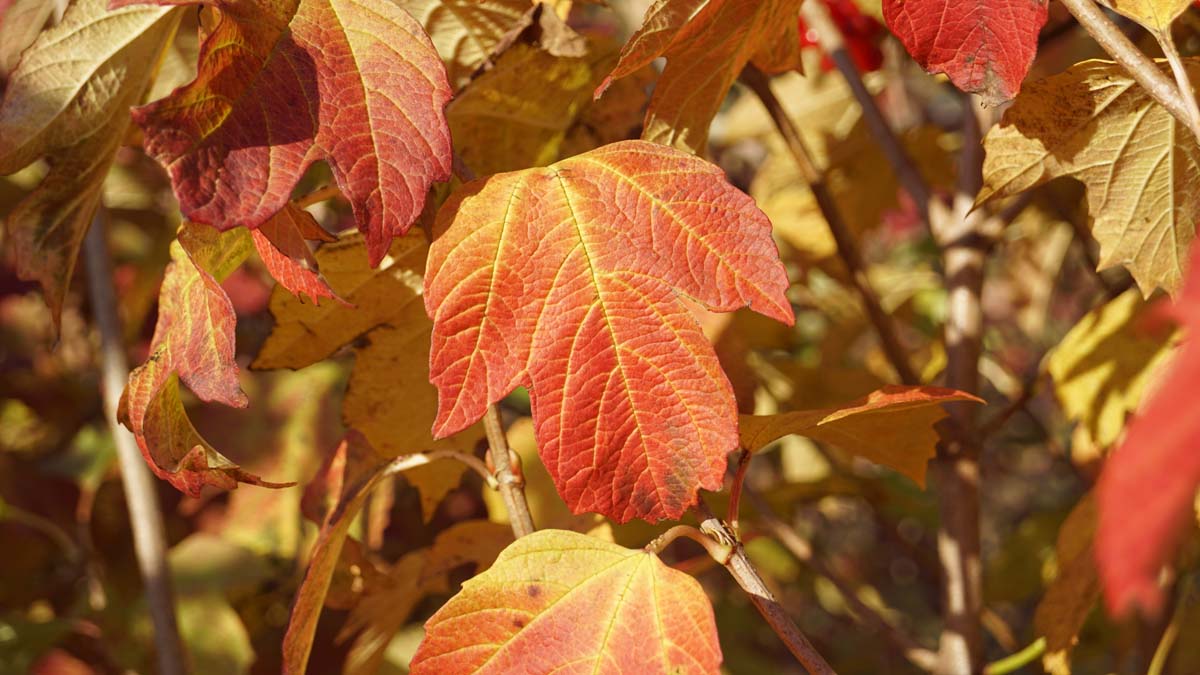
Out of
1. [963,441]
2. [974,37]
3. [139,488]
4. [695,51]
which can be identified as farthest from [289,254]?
[963,441]

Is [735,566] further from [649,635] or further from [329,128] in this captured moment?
[329,128]

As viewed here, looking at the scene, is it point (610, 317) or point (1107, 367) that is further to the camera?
point (1107, 367)

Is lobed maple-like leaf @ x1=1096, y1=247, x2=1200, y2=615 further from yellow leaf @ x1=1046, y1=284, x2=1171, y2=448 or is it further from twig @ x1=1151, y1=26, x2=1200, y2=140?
yellow leaf @ x1=1046, y1=284, x2=1171, y2=448

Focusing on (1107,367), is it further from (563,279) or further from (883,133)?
(563,279)

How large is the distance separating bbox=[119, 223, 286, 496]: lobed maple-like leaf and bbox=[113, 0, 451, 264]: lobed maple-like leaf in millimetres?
68

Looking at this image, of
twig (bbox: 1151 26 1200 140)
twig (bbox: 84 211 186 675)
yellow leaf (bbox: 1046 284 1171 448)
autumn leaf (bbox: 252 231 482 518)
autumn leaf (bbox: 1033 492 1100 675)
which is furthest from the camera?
twig (bbox: 84 211 186 675)

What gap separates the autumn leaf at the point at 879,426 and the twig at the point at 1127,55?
0.21 metres

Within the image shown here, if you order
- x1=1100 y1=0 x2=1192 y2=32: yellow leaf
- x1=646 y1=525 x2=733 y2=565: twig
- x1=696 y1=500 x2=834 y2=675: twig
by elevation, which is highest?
x1=1100 y1=0 x2=1192 y2=32: yellow leaf

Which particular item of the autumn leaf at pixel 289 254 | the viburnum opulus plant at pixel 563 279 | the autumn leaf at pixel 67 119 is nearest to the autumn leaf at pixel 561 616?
the viburnum opulus plant at pixel 563 279

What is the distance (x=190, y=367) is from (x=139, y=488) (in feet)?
2.01

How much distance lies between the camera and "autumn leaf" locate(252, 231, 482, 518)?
2.87ft

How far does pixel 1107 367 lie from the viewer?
112 cm

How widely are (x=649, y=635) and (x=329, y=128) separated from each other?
1.20ft

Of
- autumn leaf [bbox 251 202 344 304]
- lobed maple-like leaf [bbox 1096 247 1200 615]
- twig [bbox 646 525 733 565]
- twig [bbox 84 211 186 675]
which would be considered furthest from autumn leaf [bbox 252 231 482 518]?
lobed maple-like leaf [bbox 1096 247 1200 615]
